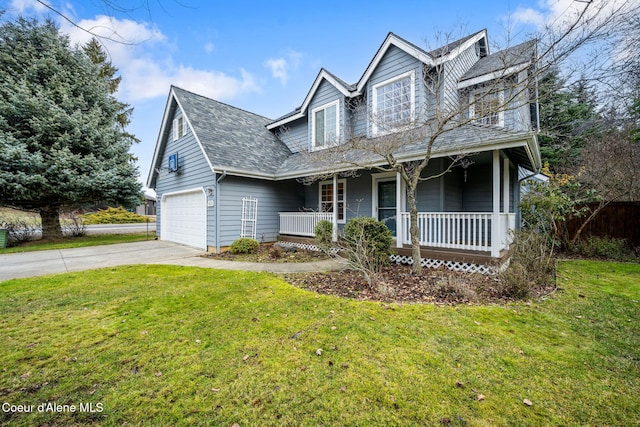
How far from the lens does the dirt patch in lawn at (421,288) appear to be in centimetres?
477

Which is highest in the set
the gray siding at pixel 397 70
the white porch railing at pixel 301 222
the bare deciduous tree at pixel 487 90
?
the gray siding at pixel 397 70

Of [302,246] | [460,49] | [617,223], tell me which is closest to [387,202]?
[302,246]

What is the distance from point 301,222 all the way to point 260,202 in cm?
198

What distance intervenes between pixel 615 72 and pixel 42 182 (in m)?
19.1

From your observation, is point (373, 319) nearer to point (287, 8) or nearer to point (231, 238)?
point (287, 8)

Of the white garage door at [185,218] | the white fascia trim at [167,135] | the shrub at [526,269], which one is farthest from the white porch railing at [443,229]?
the white garage door at [185,218]

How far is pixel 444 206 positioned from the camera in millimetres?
8414

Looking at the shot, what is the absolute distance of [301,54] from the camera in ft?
39.3

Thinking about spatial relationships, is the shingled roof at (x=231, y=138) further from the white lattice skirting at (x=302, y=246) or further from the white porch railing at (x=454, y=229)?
the white porch railing at (x=454, y=229)

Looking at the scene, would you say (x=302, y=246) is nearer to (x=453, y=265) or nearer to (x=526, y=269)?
(x=453, y=265)

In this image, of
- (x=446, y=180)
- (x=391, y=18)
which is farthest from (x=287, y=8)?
(x=446, y=180)

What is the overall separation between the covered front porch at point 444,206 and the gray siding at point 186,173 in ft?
10.4

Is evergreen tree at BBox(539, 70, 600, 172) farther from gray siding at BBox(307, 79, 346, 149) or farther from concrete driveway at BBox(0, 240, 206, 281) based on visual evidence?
concrete driveway at BBox(0, 240, 206, 281)

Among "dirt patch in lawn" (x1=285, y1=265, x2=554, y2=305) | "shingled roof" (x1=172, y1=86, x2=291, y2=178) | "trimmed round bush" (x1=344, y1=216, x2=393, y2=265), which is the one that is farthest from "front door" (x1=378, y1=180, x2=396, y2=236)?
"shingled roof" (x1=172, y1=86, x2=291, y2=178)
